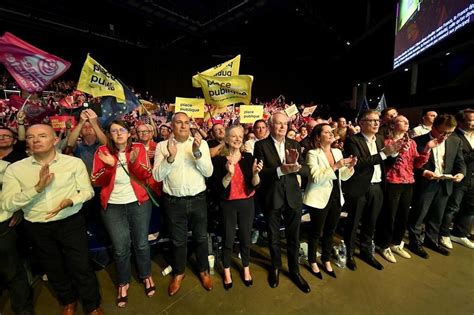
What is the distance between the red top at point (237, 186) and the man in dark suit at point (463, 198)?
122 inches

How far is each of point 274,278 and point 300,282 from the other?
0.96 ft

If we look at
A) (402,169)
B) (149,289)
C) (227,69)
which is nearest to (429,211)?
(402,169)

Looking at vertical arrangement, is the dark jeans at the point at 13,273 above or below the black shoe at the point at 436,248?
above

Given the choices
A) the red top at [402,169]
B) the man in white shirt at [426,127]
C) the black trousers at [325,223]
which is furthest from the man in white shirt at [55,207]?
the man in white shirt at [426,127]

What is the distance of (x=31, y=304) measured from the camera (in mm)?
2395

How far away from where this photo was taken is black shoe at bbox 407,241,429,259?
3333 millimetres

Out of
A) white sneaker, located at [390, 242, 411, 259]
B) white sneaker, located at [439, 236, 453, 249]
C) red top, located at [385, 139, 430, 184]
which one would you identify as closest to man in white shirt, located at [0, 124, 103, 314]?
red top, located at [385, 139, 430, 184]

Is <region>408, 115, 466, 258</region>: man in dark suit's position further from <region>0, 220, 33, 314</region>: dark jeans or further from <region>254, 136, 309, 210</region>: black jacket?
<region>0, 220, 33, 314</region>: dark jeans

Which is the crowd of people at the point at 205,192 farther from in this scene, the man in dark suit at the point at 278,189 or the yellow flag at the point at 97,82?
the yellow flag at the point at 97,82

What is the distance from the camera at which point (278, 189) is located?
2625 millimetres

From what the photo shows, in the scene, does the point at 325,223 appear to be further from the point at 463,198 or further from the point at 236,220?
the point at 463,198

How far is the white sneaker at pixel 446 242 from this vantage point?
11.6ft

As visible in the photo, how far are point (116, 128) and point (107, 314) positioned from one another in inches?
73.6

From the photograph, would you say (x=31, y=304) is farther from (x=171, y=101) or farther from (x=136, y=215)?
(x=171, y=101)
